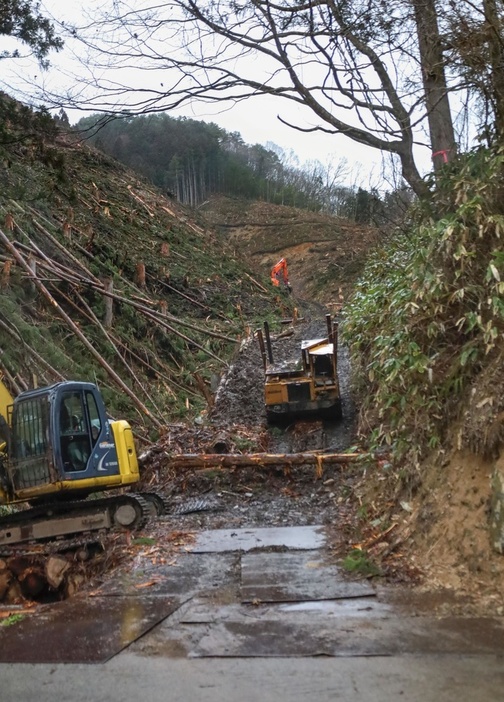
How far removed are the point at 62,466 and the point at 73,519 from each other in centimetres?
87

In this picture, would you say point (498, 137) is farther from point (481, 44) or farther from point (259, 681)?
point (259, 681)

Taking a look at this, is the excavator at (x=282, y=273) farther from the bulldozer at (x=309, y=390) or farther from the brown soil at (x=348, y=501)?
the bulldozer at (x=309, y=390)

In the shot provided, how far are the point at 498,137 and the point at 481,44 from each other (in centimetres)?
107

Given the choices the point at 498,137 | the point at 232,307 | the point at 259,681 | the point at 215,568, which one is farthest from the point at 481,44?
the point at 232,307

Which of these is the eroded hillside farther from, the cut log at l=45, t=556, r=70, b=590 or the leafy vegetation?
the leafy vegetation

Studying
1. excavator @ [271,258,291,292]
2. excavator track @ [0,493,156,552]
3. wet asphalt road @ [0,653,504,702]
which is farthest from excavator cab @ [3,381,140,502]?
excavator @ [271,258,291,292]

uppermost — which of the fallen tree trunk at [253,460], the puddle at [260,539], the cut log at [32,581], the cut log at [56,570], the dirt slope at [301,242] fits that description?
the dirt slope at [301,242]

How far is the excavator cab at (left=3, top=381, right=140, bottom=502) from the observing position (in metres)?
9.57

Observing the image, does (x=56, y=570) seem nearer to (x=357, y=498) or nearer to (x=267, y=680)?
(x=357, y=498)

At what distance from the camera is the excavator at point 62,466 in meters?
9.59

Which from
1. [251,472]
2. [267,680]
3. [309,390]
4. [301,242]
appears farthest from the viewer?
[301,242]

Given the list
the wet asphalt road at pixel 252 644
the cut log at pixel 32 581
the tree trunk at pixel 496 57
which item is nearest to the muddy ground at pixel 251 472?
the cut log at pixel 32 581

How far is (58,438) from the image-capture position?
9.56 m

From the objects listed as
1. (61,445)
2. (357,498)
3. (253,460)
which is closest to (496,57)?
(357,498)
